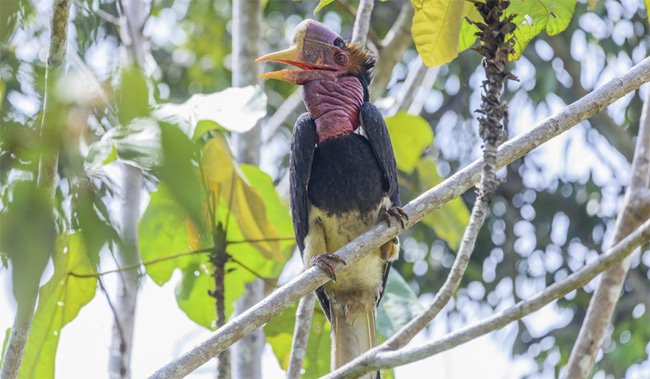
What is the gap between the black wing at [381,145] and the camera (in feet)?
11.0

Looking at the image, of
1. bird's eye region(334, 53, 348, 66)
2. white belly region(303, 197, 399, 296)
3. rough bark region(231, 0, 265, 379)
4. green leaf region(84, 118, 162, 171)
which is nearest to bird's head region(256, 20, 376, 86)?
bird's eye region(334, 53, 348, 66)

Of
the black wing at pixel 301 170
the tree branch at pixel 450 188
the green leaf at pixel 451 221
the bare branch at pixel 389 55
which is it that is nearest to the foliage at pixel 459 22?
the tree branch at pixel 450 188

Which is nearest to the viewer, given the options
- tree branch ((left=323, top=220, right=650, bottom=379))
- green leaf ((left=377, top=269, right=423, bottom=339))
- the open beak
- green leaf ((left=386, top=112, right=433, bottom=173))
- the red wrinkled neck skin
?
tree branch ((left=323, top=220, right=650, bottom=379))

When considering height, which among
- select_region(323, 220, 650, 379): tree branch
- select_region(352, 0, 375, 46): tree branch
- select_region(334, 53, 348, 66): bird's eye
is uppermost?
select_region(352, 0, 375, 46): tree branch

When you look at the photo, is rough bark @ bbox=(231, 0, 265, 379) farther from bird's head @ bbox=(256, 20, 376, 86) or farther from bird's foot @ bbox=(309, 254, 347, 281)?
bird's foot @ bbox=(309, 254, 347, 281)

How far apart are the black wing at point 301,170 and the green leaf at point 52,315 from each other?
67 cm

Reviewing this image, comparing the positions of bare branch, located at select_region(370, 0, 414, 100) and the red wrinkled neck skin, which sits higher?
bare branch, located at select_region(370, 0, 414, 100)

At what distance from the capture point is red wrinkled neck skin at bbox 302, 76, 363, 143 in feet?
11.2

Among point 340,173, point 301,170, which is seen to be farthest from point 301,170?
point 340,173

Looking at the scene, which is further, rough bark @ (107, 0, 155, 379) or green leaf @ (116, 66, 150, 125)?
rough bark @ (107, 0, 155, 379)

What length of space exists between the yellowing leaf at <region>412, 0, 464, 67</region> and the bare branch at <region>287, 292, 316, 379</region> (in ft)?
2.68

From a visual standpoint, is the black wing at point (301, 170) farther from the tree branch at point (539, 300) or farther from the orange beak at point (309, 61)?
the tree branch at point (539, 300)

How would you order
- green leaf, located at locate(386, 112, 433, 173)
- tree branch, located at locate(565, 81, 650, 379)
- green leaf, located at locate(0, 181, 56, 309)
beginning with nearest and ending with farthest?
green leaf, located at locate(0, 181, 56, 309), tree branch, located at locate(565, 81, 650, 379), green leaf, located at locate(386, 112, 433, 173)

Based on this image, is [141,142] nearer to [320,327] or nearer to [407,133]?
[320,327]
